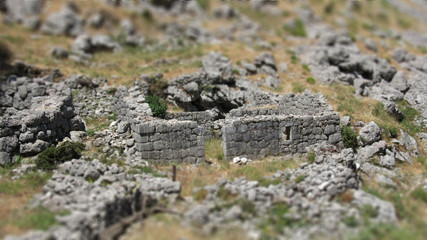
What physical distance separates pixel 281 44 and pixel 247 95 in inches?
547

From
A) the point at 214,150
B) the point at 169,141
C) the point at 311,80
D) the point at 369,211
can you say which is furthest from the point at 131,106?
the point at 311,80

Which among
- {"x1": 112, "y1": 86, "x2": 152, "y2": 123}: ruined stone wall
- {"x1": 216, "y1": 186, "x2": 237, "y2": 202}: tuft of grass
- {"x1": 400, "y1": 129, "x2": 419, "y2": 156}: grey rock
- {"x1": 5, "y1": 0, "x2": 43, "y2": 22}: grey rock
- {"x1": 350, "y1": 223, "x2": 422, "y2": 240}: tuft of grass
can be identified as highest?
{"x1": 5, "y1": 0, "x2": 43, "y2": 22}: grey rock

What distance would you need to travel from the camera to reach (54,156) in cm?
1366

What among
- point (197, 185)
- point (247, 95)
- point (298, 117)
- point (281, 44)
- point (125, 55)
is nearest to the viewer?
point (197, 185)

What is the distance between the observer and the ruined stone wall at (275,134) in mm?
14758

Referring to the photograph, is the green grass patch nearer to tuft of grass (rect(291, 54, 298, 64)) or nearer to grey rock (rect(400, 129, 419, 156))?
grey rock (rect(400, 129, 419, 156))

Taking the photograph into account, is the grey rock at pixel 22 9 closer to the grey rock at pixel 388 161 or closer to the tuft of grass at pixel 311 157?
the tuft of grass at pixel 311 157

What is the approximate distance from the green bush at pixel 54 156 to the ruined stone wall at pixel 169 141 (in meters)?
2.51

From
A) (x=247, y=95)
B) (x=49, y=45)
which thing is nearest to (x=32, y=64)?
(x=49, y=45)

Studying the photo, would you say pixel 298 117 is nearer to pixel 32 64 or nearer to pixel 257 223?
pixel 257 223

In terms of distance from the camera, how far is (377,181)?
41.9ft

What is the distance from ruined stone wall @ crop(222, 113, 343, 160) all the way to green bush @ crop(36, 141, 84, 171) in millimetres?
6018

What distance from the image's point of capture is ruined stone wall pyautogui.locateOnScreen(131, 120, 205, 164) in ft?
46.5

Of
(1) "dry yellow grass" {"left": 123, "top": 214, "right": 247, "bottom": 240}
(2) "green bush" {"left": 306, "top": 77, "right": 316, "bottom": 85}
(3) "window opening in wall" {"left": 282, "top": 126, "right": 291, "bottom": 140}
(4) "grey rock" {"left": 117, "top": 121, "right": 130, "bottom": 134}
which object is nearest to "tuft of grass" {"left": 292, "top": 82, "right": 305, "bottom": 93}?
(2) "green bush" {"left": 306, "top": 77, "right": 316, "bottom": 85}
